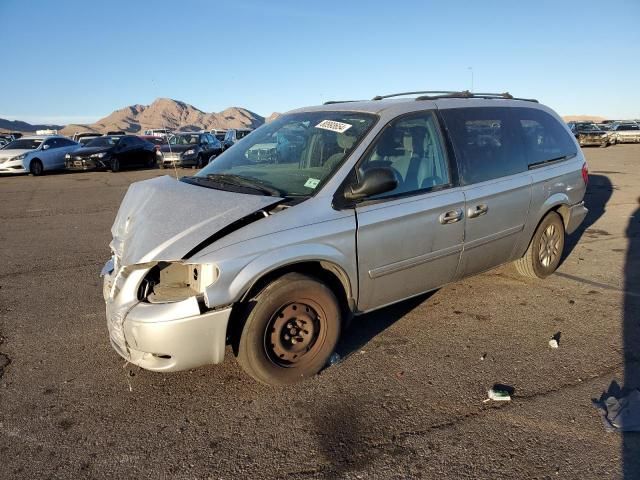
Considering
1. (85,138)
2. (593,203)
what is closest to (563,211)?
(593,203)

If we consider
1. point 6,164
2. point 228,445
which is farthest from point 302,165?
point 6,164

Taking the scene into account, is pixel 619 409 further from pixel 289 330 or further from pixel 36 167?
pixel 36 167

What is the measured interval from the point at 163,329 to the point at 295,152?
184cm

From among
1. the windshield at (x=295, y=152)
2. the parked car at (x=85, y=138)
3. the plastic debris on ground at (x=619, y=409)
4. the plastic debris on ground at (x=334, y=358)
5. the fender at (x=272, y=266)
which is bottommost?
the plastic debris on ground at (x=619, y=409)

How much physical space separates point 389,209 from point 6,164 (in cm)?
1953

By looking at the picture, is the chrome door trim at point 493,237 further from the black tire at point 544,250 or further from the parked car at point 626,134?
the parked car at point 626,134

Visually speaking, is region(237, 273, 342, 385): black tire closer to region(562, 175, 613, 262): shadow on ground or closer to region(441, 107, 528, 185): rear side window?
region(441, 107, 528, 185): rear side window

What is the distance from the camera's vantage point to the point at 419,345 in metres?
3.88

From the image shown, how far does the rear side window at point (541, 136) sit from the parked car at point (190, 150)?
17.2 metres

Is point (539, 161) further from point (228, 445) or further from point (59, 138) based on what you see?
point (59, 138)

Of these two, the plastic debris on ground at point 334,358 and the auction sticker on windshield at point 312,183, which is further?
the plastic debris on ground at point 334,358

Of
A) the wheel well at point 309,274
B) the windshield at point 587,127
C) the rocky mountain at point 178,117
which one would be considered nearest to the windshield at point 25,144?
the wheel well at point 309,274

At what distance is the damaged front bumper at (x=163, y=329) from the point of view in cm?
287

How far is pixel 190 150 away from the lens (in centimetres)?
2120
